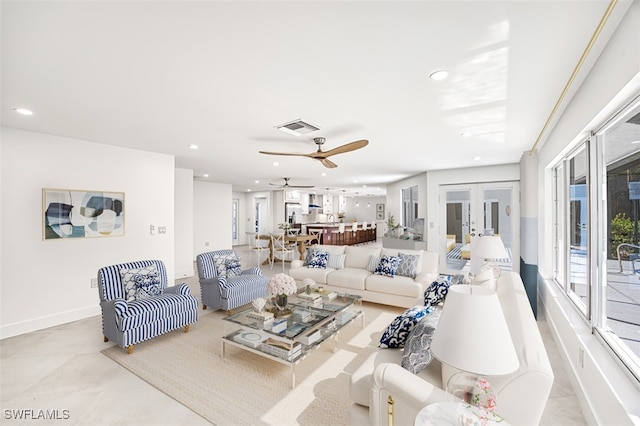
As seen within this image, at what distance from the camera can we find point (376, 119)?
309cm

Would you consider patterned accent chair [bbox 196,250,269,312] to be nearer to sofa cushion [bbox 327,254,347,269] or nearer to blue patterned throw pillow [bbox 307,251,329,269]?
blue patterned throw pillow [bbox 307,251,329,269]

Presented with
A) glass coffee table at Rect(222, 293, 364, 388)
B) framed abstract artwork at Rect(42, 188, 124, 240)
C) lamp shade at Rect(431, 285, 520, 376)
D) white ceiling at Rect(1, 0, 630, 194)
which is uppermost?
white ceiling at Rect(1, 0, 630, 194)

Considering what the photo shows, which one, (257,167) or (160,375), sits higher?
(257,167)

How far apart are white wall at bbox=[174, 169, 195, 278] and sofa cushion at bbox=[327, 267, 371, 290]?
3.68m

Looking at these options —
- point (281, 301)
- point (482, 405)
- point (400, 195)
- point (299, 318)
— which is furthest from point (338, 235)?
point (482, 405)

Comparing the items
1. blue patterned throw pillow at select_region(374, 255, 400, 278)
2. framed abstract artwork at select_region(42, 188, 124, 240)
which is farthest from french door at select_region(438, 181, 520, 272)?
framed abstract artwork at select_region(42, 188, 124, 240)

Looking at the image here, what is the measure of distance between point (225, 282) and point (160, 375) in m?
1.55

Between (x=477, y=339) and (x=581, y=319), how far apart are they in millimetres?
2392

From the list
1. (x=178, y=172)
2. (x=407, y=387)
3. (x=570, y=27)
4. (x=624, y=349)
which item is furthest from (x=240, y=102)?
(x=178, y=172)

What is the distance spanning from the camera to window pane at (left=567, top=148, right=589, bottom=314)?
2740mm

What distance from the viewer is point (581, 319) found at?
2.60 metres

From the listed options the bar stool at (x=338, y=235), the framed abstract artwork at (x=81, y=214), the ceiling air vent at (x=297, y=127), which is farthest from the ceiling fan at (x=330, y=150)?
the bar stool at (x=338, y=235)

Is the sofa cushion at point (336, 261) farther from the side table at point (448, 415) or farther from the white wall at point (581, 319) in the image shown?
the side table at point (448, 415)

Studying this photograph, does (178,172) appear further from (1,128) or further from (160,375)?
(160,375)
